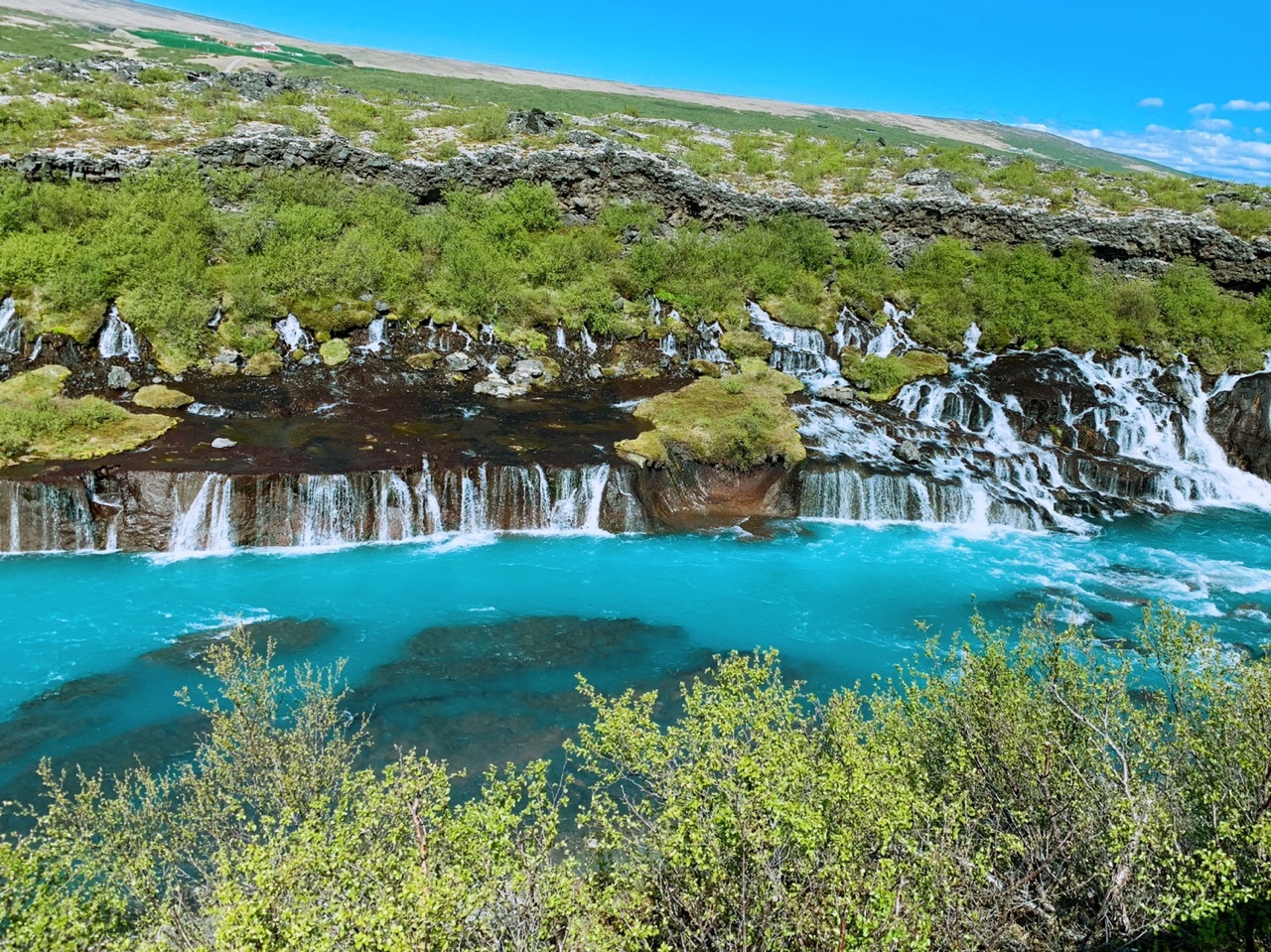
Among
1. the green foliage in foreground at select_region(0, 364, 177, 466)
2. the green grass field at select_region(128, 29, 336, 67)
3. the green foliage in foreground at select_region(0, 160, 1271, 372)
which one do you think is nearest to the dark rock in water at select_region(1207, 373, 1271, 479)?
the green foliage in foreground at select_region(0, 160, 1271, 372)

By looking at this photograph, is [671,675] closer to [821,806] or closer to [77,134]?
[821,806]

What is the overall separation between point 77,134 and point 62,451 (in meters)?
24.8

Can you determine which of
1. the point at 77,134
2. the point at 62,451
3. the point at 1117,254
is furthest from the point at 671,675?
the point at 77,134

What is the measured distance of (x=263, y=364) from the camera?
2891 centimetres

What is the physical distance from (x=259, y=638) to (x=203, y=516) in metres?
5.95

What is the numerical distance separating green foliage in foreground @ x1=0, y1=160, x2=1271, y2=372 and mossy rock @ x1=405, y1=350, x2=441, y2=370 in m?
2.65

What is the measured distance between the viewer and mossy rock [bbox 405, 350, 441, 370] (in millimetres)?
30422

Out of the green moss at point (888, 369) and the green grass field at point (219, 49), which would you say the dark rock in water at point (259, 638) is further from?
the green grass field at point (219, 49)

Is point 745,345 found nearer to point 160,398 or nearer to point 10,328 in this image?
point 160,398

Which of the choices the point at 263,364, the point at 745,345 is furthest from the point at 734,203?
the point at 263,364

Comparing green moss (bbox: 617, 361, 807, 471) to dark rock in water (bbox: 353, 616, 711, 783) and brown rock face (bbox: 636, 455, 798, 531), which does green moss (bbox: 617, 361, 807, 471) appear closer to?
brown rock face (bbox: 636, 455, 798, 531)

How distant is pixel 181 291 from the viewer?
94.7ft

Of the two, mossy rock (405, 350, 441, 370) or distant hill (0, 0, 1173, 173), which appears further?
distant hill (0, 0, 1173, 173)

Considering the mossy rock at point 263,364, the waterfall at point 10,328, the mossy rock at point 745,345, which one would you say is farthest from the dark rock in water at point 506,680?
the waterfall at point 10,328
